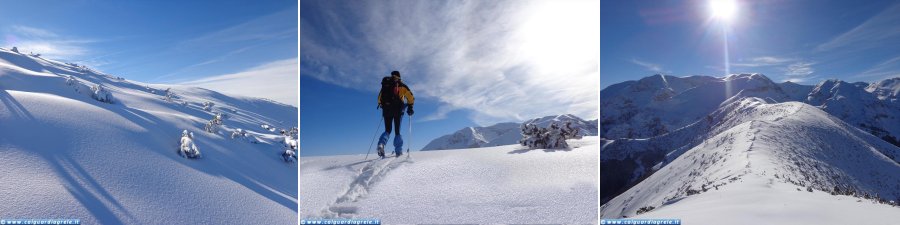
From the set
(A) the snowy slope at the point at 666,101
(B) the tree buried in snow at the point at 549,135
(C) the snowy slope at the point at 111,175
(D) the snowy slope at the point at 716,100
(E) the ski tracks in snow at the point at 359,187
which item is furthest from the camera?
(A) the snowy slope at the point at 666,101

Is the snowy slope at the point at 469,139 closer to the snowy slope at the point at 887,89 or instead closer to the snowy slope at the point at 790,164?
the snowy slope at the point at 790,164

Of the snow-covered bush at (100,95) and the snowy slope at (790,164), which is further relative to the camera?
the snowy slope at (790,164)

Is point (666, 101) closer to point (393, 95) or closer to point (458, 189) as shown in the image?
point (393, 95)

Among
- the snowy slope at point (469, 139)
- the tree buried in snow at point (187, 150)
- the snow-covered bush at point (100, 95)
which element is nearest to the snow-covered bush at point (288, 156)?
the tree buried in snow at point (187, 150)

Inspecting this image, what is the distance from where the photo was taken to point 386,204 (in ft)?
12.7

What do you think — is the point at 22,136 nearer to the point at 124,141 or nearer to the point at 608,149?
the point at 124,141

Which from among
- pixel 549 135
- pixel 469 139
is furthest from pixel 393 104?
pixel 469 139

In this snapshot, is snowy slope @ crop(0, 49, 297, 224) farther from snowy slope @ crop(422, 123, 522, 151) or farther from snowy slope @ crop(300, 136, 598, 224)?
snowy slope @ crop(422, 123, 522, 151)

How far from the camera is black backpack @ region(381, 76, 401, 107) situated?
5680 millimetres

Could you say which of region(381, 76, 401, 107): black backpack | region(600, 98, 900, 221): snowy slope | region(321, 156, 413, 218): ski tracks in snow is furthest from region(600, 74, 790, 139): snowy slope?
region(321, 156, 413, 218): ski tracks in snow

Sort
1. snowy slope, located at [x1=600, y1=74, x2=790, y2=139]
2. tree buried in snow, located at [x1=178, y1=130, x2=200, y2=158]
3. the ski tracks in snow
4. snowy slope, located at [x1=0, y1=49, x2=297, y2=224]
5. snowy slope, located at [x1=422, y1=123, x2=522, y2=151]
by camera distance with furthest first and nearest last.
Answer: snowy slope, located at [x1=600, y1=74, x2=790, y2=139], snowy slope, located at [x1=422, y1=123, x2=522, y2=151], tree buried in snow, located at [x1=178, y1=130, x2=200, y2=158], the ski tracks in snow, snowy slope, located at [x1=0, y1=49, x2=297, y2=224]

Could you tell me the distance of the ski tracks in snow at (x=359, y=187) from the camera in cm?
389

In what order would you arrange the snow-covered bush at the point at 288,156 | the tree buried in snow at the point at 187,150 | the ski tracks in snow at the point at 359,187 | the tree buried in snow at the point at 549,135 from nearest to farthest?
1. the ski tracks in snow at the point at 359,187
2. the tree buried in snow at the point at 187,150
3. the tree buried in snow at the point at 549,135
4. the snow-covered bush at the point at 288,156

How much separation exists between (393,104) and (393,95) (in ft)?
0.62
